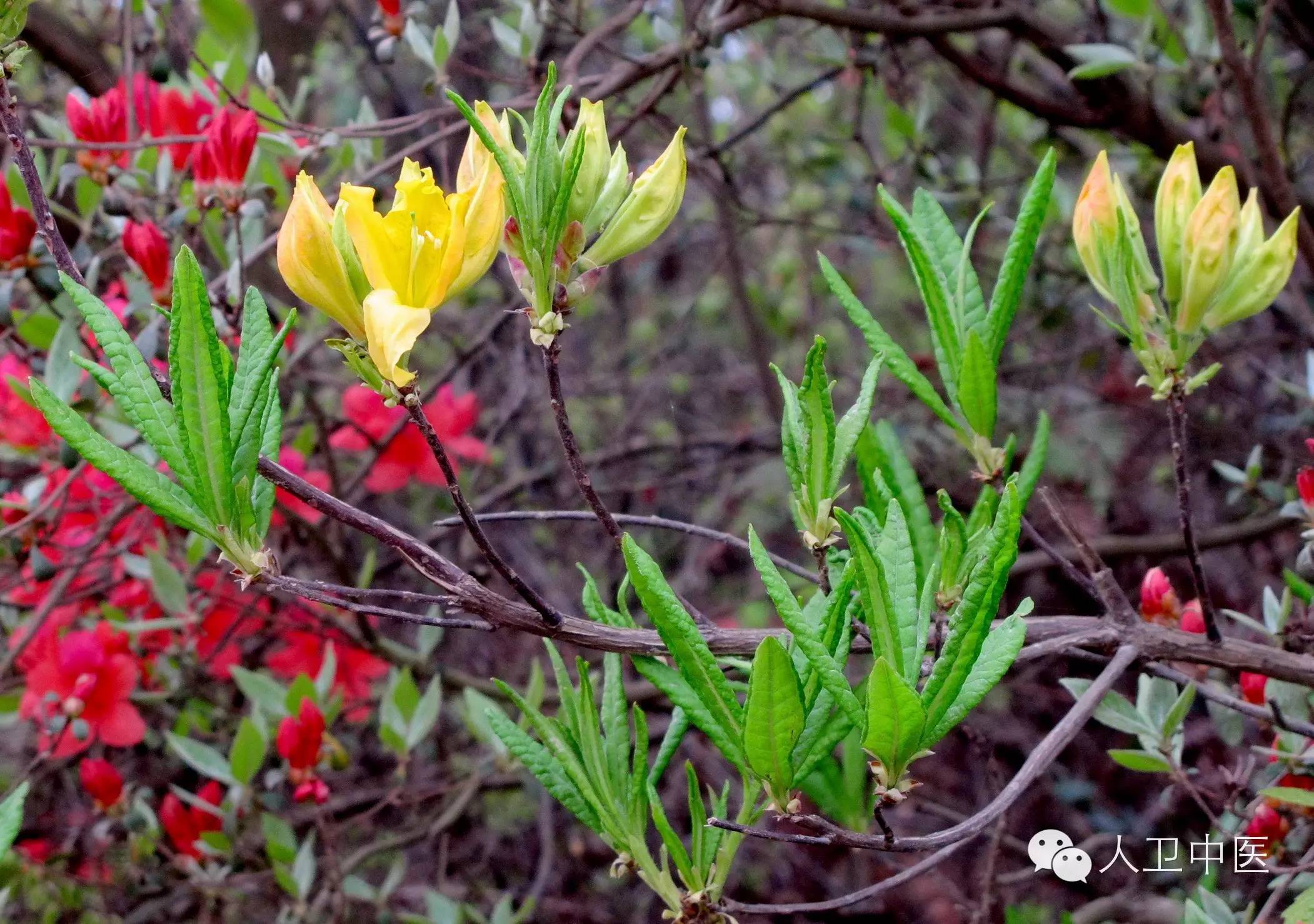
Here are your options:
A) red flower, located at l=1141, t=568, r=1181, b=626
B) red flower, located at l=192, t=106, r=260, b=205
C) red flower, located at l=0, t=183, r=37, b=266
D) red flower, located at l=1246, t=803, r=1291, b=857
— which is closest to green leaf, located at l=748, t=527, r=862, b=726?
red flower, located at l=1141, t=568, r=1181, b=626

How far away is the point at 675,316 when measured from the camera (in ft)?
12.6

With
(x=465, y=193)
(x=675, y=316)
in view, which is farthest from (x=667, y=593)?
(x=675, y=316)

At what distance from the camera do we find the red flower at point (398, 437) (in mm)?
2100

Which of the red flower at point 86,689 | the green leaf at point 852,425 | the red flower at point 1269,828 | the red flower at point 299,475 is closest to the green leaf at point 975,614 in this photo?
the green leaf at point 852,425

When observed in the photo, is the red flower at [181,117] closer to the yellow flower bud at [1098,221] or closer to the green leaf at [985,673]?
the yellow flower bud at [1098,221]

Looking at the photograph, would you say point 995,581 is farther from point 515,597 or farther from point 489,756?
point 515,597

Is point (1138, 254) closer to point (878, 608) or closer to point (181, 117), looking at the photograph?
point (878, 608)

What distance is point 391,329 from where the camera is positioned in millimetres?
636

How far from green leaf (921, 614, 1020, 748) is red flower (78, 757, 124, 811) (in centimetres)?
142

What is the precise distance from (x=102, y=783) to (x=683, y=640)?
1.33m

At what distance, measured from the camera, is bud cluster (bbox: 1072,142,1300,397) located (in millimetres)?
848

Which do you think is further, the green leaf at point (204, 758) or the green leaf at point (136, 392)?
the green leaf at point (204, 758)

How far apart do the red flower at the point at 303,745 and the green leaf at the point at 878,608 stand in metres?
1.06

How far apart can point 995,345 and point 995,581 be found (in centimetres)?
26
